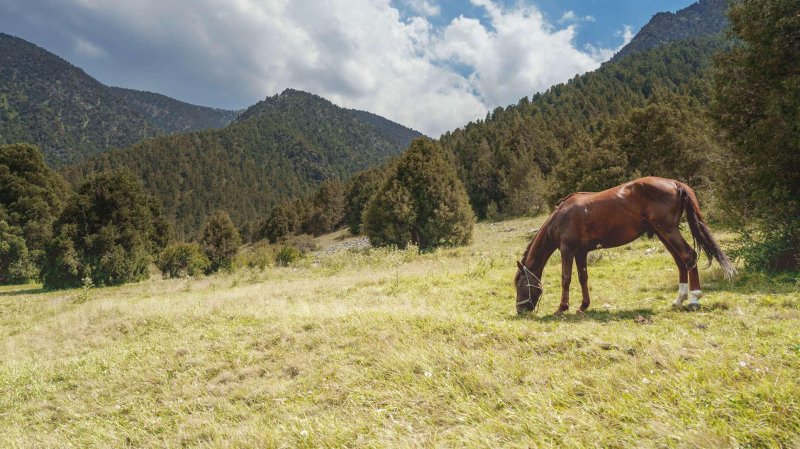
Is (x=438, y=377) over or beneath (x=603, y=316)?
beneath

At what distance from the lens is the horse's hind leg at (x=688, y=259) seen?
796cm

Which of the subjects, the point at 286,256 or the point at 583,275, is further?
the point at 286,256

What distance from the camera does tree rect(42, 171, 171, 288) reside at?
30984mm

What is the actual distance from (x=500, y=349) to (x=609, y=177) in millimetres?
31745

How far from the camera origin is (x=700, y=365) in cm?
422

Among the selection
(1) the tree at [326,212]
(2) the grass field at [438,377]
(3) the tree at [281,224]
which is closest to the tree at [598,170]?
(2) the grass field at [438,377]

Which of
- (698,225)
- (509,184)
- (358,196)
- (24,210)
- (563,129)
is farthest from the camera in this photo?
(563,129)

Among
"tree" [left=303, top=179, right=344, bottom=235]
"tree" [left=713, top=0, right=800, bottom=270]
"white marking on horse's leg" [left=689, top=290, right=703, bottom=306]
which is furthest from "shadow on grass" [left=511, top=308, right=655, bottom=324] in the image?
"tree" [left=303, top=179, right=344, bottom=235]

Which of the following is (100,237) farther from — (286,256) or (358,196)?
(358,196)

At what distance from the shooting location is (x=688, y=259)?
26.6 ft

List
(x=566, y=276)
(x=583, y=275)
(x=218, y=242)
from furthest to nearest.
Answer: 1. (x=218, y=242)
2. (x=583, y=275)
3. (x=566, y=276)

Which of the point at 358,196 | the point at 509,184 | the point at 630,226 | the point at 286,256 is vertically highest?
the point at 509,184

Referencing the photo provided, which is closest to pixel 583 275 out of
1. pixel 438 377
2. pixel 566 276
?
pixel 566 276

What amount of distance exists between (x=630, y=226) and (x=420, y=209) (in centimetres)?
2820
